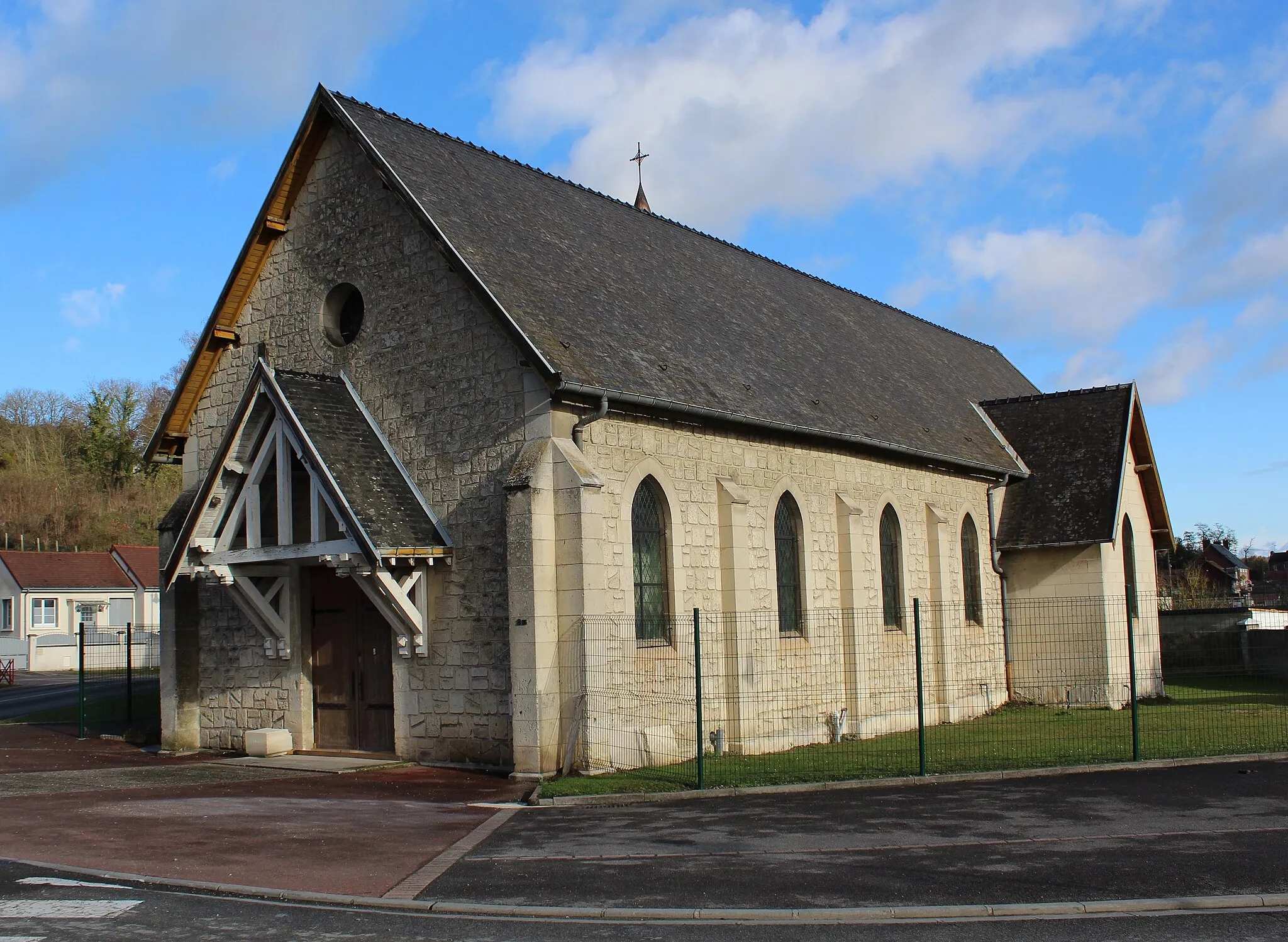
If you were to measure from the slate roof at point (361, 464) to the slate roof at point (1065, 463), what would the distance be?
14871 mm

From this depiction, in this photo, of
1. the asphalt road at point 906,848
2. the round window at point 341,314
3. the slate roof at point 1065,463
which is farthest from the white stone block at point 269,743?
the slate roof at point 1065,463

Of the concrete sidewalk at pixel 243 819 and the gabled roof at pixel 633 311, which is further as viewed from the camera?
the gabled roof at pixel 633 311

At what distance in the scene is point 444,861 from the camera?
10.7 metres

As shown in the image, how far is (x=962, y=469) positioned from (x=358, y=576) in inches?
567

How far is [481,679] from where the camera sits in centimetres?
1683

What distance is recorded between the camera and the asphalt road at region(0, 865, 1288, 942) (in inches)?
312

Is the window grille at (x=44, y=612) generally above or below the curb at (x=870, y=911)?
above

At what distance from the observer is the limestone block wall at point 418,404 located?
55.1 ft

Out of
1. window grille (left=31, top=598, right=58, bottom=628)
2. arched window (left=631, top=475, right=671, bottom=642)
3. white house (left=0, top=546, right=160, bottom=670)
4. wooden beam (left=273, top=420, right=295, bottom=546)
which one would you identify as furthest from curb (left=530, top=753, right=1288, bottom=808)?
window grille (left=31, top=598, right=58, bottom=628)

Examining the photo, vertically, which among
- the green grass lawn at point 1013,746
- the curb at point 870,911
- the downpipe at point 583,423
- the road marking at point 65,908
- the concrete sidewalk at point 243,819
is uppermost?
the downpipe at point 583,423

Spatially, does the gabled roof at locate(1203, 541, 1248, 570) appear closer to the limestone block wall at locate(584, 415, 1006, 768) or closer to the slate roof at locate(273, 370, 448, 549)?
the limestone block wall at locate(584, 415, 1006, 768)

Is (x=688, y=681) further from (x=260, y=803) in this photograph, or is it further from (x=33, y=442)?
(x=33, y=442)

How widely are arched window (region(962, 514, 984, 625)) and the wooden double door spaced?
13.0 meters

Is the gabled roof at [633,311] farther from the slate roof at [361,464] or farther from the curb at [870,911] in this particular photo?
the curb at [870,911]
